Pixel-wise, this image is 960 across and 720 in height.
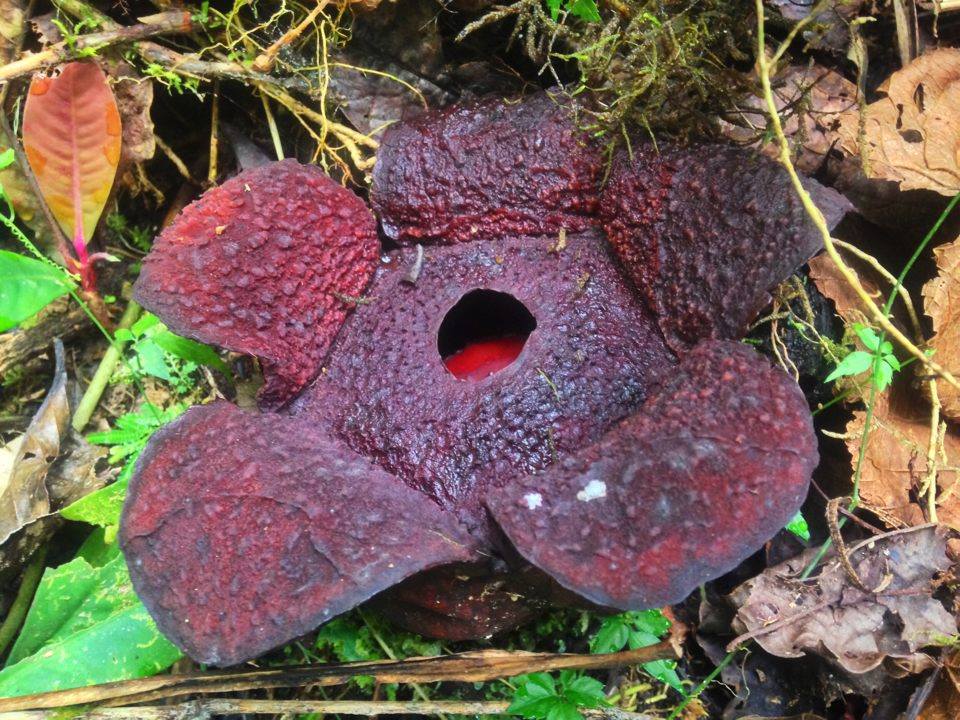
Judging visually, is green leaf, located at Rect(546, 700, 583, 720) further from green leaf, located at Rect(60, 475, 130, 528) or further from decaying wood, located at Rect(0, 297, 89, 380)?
decaying wood, located at Rect(0, 297, 89, 380)

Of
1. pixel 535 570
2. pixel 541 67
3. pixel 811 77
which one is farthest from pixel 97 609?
pixel 811 77

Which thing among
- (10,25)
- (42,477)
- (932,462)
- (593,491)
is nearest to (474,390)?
(593,491)

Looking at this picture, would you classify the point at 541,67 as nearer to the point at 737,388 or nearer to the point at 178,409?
the point at 737,388

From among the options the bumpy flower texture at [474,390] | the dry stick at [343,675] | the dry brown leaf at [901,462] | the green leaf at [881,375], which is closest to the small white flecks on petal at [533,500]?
the bumpy flower texture at [474,390]

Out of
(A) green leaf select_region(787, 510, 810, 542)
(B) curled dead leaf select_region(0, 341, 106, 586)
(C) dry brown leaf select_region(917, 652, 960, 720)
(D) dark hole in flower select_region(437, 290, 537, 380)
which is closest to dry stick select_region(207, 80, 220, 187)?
(B) curled dead leaf select_region(0, 341, 106, 586)

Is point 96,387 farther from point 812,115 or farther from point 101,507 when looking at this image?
point 812,115

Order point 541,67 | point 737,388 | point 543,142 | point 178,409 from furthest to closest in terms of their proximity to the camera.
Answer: point 178,409, point 541,67, point 543,142, point 737,388
